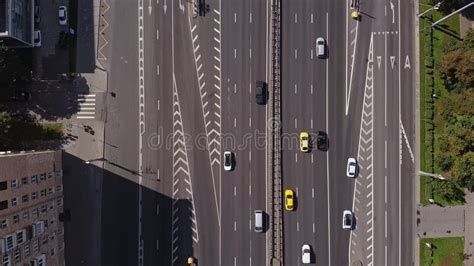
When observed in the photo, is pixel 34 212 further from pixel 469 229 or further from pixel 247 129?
pixel 469 229

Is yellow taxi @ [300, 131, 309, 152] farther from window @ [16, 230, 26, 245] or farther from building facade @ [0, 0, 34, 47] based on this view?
building facade @ [0, 0, 34, 47]

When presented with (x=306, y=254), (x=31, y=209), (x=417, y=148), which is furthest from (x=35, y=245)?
(x=417, y=148)

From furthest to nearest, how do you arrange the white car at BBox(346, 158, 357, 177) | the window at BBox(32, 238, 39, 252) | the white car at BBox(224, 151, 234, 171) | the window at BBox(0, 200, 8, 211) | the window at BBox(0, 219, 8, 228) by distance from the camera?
the white car at BBox(224, 151, 234, 171)
the white car at BBox(346, 158, 357, 177)
the window at BBox(32, 238, 39, 252)
the window at BBox(0, 200, 8, 211)
the window at BBox(0, 219, 8, 228)

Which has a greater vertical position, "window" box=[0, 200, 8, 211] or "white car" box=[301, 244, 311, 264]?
"window" box=[0, 200, 8, 211]

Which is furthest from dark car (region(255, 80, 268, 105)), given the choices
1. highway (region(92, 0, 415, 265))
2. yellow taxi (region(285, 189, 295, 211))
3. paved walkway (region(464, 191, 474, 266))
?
paved walkway (region(464, 191, 474, 266))

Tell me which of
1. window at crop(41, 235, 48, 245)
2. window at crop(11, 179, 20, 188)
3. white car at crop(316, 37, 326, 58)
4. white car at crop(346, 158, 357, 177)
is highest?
white car at crop(316, 37, 326, 58)

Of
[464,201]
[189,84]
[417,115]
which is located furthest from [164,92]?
[464,201]

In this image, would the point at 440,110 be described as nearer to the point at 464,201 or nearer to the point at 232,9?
the point at 464,201
